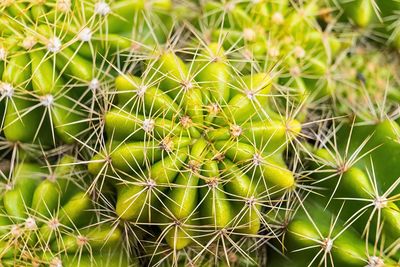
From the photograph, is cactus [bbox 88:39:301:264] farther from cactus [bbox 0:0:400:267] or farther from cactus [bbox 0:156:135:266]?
cactus [bbox 0:156:135:266]

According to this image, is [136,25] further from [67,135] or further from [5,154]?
[5,154]

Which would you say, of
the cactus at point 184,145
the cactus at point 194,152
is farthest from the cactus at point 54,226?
the cactus at point 194,152

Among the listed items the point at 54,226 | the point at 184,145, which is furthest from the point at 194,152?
the point at 54,226

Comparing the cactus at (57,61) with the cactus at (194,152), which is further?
the cactus at (57,61)

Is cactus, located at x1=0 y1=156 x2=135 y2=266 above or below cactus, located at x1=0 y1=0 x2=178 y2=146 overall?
below

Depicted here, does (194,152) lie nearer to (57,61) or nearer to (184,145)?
(184,145)

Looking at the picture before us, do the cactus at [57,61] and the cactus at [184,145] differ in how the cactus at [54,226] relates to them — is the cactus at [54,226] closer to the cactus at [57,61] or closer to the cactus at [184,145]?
the cactus at [184,145]

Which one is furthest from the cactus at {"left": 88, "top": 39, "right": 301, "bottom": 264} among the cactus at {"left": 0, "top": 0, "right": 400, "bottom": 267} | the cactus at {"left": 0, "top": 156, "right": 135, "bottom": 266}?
the cactus at {"left": 0, "top": 156, "right": 135, "bottom": 266}

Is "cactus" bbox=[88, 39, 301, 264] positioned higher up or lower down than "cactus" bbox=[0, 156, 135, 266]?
higher up

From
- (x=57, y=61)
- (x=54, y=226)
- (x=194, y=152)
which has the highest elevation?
(x=57, y=61)

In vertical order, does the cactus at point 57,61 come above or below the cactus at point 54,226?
above

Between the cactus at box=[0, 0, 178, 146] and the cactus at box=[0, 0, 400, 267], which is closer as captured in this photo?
the cactus at box=[0, 0, 400, 267]

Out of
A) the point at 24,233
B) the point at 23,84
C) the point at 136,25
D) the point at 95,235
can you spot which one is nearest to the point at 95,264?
the point at 95,235
